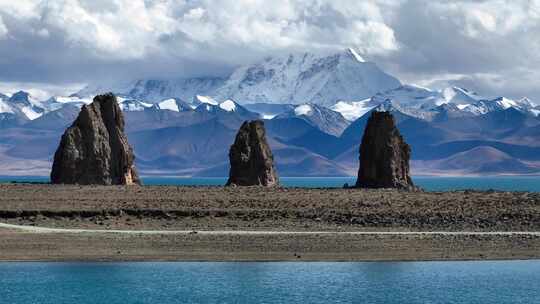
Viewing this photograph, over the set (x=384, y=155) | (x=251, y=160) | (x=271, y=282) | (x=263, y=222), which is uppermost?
(x=384, y=155)

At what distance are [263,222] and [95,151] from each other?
99.5ft

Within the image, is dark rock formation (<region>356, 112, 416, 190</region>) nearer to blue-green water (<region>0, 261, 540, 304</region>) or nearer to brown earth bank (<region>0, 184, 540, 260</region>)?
brown earth bank (<region>0, 184, 540, 260</region>)

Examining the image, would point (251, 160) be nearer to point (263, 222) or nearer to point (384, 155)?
point (384, 155)

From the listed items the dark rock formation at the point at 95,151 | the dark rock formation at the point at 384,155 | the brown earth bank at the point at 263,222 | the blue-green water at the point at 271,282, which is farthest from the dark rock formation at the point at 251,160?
the blue-green water at the point at 271,282

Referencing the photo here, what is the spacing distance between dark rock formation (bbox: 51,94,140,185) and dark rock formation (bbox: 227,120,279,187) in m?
10.1

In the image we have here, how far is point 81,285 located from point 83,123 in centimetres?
4648

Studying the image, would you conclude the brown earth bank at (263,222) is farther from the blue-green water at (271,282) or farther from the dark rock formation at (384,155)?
the dark rock formation at (384,155)

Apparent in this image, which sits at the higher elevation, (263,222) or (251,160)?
(251,160)

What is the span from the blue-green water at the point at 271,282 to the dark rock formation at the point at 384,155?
128 feet

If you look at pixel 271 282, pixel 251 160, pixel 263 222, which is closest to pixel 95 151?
pixel 251 160

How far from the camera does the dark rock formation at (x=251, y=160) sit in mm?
107438

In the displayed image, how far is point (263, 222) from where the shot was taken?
7531 cm

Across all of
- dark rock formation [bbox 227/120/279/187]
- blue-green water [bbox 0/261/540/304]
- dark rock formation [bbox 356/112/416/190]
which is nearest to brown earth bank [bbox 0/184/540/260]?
blue-green water [bbox 0/261/540/304]

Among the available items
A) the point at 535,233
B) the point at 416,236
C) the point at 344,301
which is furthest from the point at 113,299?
the point at 535,233
